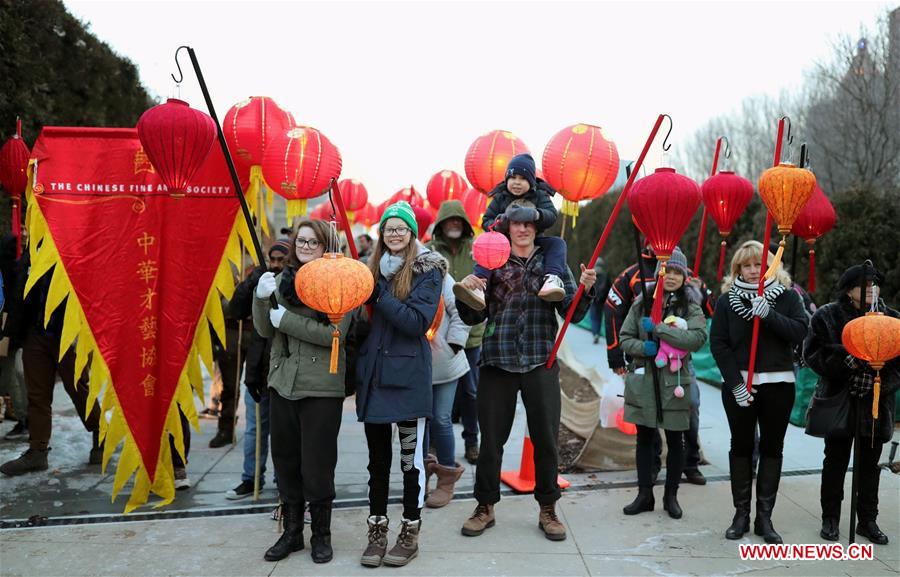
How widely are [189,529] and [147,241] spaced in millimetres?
1875

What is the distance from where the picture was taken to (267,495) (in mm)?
4762

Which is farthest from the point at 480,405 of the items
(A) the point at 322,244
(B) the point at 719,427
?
A: (B) the point at 719,427

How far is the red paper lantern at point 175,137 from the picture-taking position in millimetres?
3697

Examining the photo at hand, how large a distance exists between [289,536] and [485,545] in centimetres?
108

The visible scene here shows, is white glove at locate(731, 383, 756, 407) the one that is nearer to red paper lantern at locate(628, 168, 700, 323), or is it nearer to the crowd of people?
the crowd of people

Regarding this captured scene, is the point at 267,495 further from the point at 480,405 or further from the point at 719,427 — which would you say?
the point at 719,427

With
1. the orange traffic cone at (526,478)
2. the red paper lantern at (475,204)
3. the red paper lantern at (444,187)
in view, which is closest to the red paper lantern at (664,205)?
the orange traffic cone at (526,478)

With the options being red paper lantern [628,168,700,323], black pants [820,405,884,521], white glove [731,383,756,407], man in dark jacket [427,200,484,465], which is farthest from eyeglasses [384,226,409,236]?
black pants [820,405,884,521]

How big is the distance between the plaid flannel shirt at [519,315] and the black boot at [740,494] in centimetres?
132

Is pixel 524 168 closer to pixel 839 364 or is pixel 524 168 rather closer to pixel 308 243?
pixel 308 243

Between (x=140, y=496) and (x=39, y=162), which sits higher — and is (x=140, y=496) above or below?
below

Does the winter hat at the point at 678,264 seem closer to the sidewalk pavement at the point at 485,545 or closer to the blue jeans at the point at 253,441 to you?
the sidewalk pavement at the point at 485,545

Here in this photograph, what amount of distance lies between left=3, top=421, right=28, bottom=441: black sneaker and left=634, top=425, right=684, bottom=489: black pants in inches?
212

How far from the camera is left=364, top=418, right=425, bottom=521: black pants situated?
3678 mm
